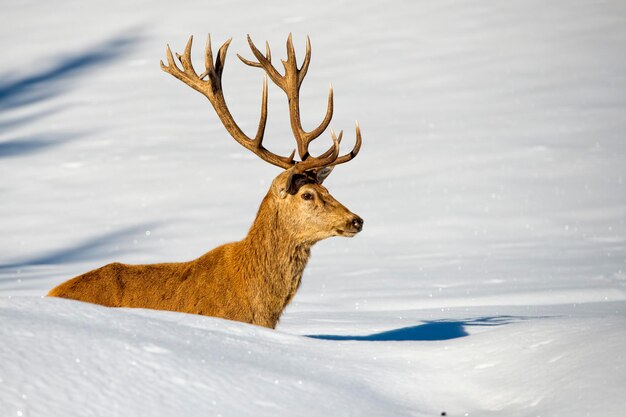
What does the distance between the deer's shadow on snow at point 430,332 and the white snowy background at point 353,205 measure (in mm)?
32

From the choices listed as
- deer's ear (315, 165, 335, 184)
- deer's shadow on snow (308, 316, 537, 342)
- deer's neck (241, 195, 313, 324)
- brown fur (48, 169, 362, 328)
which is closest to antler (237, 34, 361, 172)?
deer's ear (315, 165, 335, 184)

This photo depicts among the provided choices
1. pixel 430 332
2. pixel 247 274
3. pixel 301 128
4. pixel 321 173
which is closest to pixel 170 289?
pixel 247 274

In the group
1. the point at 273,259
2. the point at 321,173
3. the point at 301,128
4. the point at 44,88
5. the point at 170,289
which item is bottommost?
the point at 170,289

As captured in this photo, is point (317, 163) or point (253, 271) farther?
point (317, 163)

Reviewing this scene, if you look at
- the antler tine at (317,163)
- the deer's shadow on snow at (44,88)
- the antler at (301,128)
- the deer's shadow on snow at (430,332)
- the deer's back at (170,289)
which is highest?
the deer's shadow on snow at (44,88)

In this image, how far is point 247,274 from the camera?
25.0 ft

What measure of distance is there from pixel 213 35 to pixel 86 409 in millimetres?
34704

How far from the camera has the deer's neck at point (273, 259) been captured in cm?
759

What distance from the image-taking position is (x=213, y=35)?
123 feet

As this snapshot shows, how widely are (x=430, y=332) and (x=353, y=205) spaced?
39.4 ft

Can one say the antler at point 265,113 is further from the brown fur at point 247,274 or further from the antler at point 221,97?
the brown fur at point 247,274

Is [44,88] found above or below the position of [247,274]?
above

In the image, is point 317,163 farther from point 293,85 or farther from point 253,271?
point 293,85

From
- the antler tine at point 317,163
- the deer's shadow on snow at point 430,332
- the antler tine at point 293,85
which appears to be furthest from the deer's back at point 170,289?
the antler tine at point 293,85
